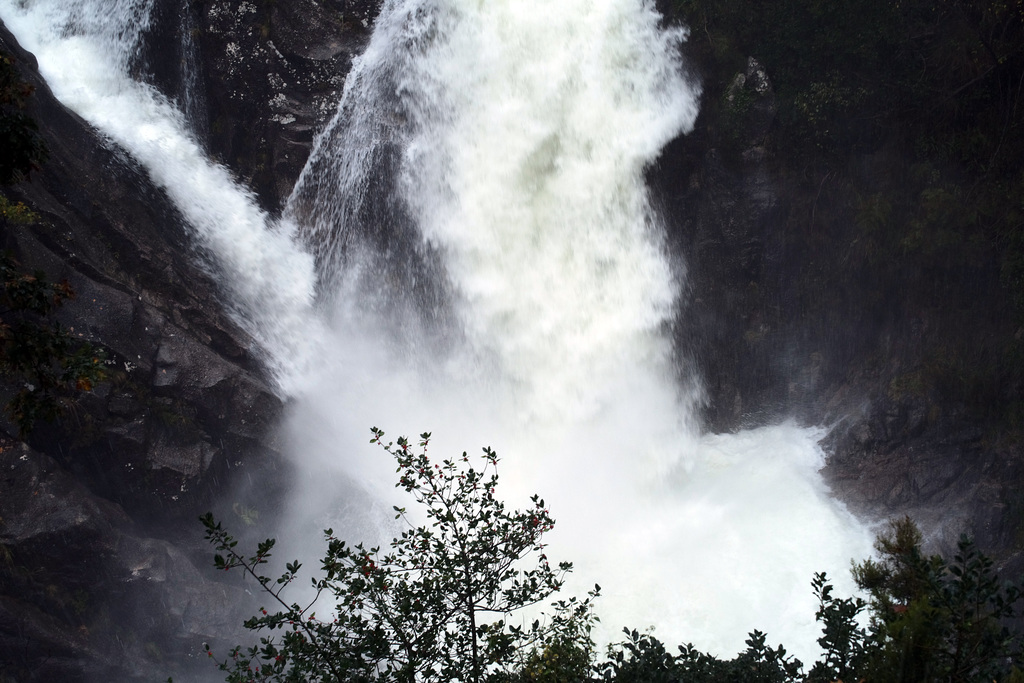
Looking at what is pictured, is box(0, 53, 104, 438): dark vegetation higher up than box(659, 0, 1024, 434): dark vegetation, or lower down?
lower down

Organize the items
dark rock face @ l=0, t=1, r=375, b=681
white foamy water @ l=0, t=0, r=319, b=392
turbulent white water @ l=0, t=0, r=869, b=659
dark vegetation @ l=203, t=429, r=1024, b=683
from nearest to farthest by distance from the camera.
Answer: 1. dark vegetation @ l=203, t=429, r=1024, b=683
2. dark rock face @ l=0, t=1, r=375, b=681
3. white foamy water @ l=0, t=0, r=319, b=392
4. turbulent white water @ l=0, t=0, r=869, b=659

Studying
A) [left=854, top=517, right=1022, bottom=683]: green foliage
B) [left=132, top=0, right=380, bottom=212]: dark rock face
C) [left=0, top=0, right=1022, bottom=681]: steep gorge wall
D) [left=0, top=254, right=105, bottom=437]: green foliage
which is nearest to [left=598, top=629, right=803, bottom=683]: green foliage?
[left=854, top=517, right=1022, bottom=683]: green foliage

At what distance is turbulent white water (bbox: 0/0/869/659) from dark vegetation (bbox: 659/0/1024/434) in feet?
5.65

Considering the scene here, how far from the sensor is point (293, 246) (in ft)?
47.1

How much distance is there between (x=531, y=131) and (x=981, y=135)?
25.7 feet

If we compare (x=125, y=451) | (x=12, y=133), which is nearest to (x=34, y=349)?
(x=12, y=133)

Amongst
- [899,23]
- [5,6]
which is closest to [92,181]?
[5,6]

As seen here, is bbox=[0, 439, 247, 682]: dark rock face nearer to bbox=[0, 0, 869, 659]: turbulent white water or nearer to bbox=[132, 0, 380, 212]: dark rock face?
bbox=[0, 0, 869, 659]: turbulent white water

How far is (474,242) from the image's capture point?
1420cm

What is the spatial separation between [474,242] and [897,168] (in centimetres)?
798

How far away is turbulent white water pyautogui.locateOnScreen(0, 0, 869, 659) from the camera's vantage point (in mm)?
13992

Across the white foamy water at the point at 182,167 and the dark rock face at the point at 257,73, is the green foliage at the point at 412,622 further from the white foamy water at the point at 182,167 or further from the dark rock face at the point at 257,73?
the dark rock face at the point at 257,73

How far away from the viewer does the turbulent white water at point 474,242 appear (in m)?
14.0

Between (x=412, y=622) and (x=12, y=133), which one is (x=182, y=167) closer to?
(x=12, y=133)
